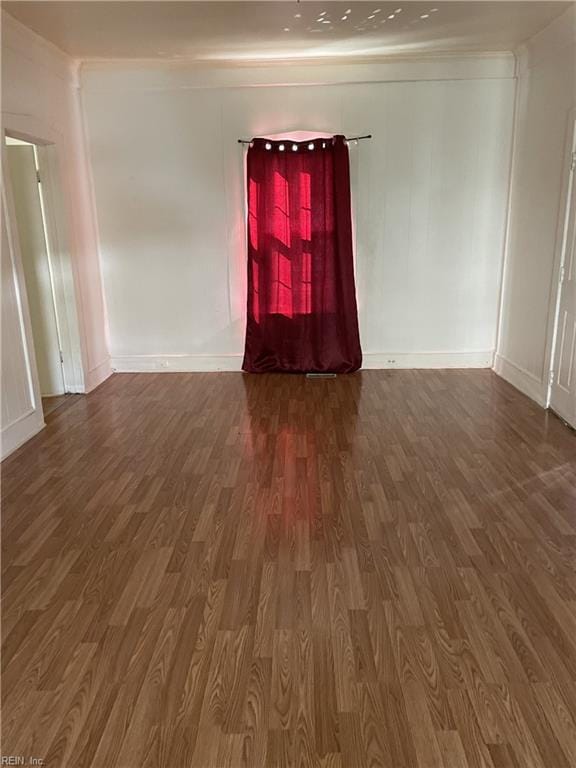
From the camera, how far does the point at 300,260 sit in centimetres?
509

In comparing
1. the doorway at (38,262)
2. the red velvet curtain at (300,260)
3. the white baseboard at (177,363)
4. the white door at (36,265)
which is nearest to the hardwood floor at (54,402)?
the doorway at (38,262)

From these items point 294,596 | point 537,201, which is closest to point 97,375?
point 294,596

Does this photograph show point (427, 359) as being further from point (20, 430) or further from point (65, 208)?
point (20, 430)

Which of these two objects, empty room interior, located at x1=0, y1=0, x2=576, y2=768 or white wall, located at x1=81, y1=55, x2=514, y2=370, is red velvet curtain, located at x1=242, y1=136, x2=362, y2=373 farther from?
white wall, located at x1=81, y1=55, x2=514, y2=370

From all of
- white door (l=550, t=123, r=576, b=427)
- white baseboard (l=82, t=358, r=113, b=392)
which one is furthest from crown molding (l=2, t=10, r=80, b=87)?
white door (l=550, t=123, r=576, b=427)

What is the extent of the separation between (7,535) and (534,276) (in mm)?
4136

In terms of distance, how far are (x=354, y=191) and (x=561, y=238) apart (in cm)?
184

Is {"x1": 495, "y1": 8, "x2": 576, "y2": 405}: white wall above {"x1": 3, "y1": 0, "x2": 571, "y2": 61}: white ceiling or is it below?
below

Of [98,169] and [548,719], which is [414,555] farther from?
[98,169]

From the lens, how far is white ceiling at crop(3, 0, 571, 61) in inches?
142

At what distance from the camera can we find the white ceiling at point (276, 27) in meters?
3.62

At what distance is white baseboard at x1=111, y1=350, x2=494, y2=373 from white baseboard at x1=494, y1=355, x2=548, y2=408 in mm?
224

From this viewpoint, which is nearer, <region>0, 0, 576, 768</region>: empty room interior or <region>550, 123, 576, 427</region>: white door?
<region>0, 0, 576, 768</region>: empty room interior

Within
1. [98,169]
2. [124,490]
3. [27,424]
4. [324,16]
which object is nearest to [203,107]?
[98,169]
